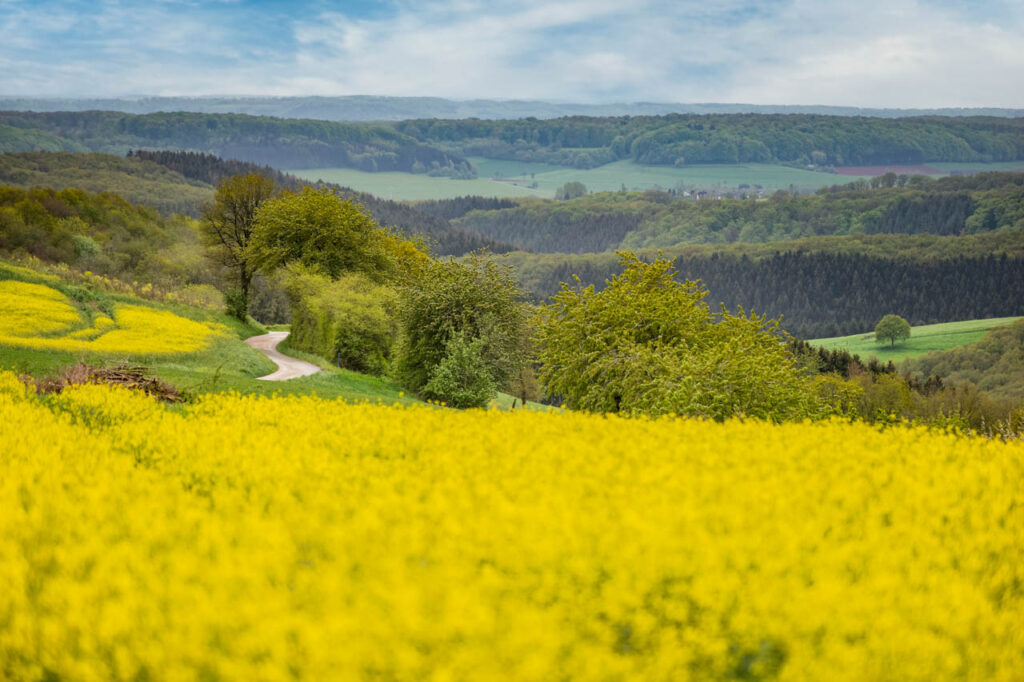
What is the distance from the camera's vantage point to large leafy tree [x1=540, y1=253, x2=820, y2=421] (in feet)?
81.4

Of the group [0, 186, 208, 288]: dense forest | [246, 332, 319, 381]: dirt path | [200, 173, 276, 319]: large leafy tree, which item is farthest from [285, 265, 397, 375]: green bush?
[0, 186, 208, 288]: dense forest

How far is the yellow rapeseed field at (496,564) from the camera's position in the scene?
4.55 metres

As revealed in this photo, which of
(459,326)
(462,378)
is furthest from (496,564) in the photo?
(459,326)

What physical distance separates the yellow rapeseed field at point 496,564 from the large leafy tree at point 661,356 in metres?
14.6

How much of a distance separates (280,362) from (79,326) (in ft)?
38.2

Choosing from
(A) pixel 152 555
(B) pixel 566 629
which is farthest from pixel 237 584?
(B) pixel 566 629

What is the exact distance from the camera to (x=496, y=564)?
18.6 feet

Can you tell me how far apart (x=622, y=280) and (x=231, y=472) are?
31248 millimetres

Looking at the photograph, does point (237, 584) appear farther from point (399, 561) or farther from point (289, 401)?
point (289, 401)

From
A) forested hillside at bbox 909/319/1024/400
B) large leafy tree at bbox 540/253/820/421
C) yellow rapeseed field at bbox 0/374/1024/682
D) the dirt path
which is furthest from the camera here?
forested hillside at bbox 909/319/1024/400

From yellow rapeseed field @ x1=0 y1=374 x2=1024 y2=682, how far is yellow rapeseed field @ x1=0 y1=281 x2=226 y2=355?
80.9 ft

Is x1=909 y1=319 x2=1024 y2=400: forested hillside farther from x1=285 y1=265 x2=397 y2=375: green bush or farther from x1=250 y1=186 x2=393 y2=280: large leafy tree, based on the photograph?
x1=285 y1=265 x2=397 y2=375: green bush

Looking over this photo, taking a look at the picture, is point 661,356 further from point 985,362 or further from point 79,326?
point 985,362

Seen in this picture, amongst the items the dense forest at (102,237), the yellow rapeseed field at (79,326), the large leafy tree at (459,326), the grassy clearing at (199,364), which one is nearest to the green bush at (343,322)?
the grassy clearing at (199,364)
